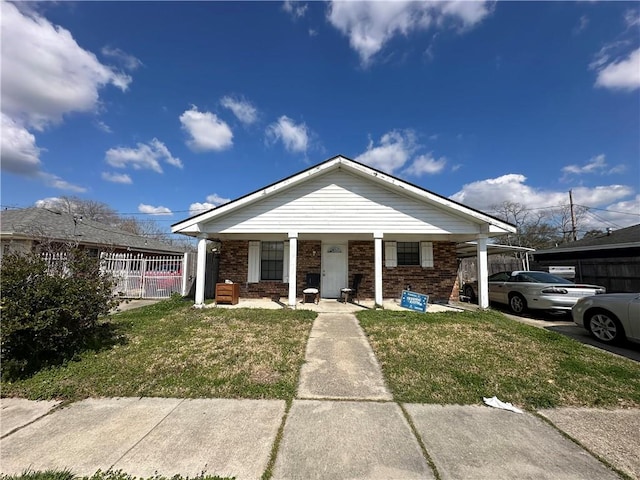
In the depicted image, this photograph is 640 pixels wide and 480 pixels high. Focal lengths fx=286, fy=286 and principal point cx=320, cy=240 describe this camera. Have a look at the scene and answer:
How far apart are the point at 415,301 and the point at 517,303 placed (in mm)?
3552

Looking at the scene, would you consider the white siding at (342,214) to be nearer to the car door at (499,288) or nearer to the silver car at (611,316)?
the car door at (499,288)

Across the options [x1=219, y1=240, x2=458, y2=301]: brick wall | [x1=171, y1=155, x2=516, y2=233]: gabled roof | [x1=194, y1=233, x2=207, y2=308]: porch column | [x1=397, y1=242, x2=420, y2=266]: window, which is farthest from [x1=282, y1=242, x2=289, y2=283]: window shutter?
[x1=397, y1=242, x2=420, y2=266]: window

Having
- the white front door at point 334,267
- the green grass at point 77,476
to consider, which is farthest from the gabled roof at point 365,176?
the green grass at point 77,476

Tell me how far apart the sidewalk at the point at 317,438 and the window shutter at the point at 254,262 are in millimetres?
7677

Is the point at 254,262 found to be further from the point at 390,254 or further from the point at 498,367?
the point at 498,367

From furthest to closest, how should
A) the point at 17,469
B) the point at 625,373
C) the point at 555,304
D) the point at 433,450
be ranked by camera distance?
the point at 555,304, the point at 625,373, the point at 433,450, the point at 17,469

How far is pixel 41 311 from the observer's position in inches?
171

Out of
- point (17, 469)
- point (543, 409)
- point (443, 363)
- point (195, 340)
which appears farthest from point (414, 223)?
point (17, 469)

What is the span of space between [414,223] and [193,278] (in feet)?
29.2

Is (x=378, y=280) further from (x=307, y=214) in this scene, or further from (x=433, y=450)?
(x=433, y=450)

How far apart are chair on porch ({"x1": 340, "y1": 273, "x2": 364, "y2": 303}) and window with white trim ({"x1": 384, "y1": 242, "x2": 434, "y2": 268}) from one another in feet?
4.63

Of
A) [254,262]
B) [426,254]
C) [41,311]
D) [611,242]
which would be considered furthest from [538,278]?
[41,311]

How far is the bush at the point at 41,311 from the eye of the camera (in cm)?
423

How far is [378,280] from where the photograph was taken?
9.22m
